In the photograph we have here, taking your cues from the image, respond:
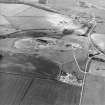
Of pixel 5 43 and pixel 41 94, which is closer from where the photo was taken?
pixel 41 94

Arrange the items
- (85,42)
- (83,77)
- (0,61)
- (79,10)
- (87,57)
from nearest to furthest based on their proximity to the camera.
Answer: (83,77) → (0,61) → (87,57) → (85,42) → (79,10)

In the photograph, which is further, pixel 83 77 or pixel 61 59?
pixel 61 59

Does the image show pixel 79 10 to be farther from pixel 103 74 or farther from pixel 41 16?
pixel 103 74

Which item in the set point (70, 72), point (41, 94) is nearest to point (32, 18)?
point (70, 72)

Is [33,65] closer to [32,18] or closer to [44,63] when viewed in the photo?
[44,63]

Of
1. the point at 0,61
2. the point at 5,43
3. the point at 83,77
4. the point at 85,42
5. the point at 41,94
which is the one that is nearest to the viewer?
the point at 41,94

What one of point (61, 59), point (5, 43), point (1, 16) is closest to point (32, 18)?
point (1, 16)

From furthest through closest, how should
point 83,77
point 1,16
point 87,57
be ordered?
point 1,16 < point 87,57 < point 83,77

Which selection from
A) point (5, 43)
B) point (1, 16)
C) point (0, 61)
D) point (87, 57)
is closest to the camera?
point (0, 61)
